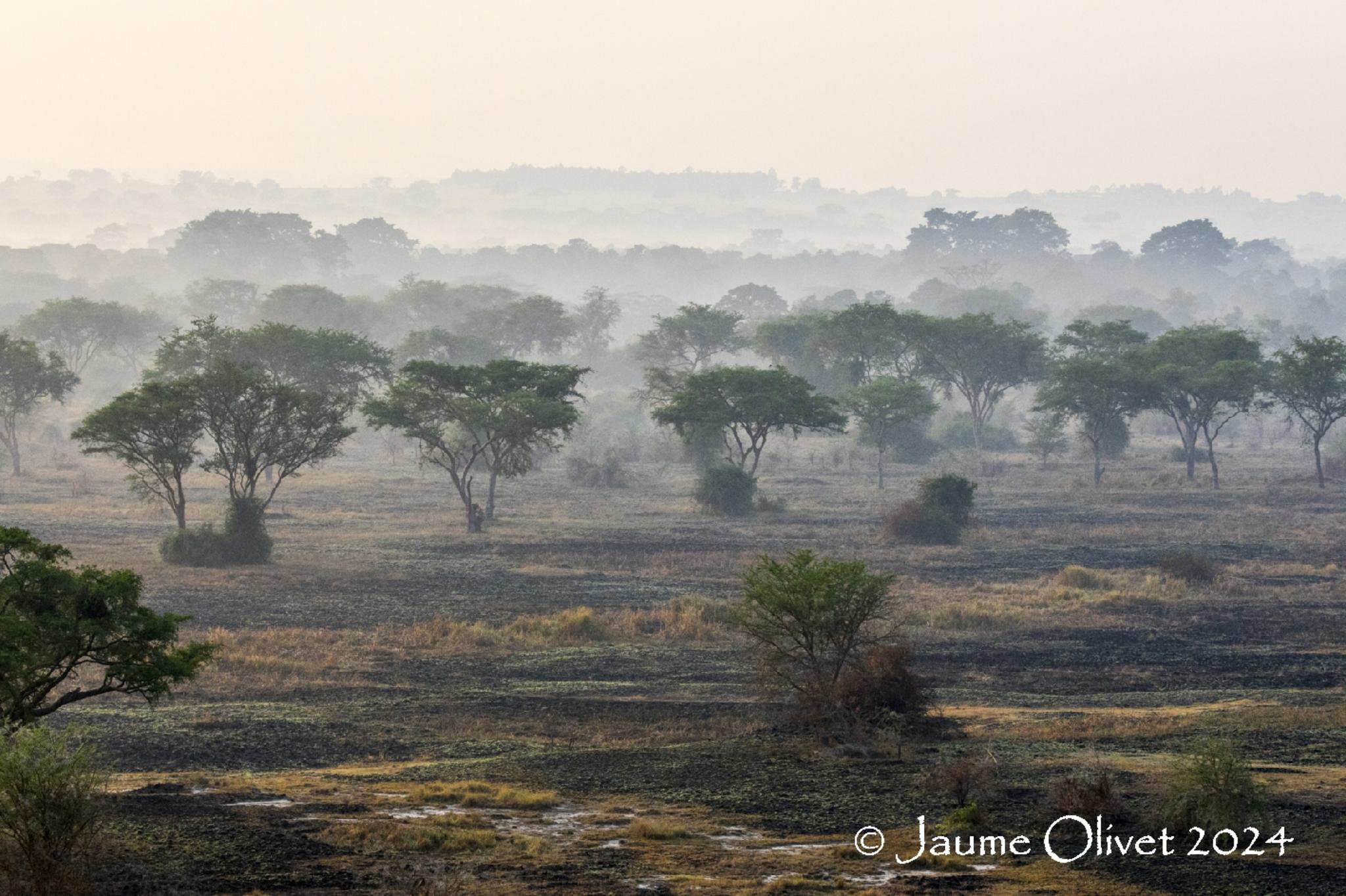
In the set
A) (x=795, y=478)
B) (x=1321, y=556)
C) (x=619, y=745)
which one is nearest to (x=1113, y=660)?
(x=619, y=745)

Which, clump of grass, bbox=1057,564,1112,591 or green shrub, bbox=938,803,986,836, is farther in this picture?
clump of grass, bbox=1057,564,1112,591

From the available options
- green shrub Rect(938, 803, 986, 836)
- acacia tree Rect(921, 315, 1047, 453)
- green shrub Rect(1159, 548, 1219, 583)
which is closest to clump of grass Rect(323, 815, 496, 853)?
green shrub Rect(938, 803, 986, 836)

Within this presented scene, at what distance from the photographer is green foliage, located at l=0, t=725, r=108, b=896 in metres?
13.5

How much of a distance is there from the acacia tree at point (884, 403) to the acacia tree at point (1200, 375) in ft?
36.9

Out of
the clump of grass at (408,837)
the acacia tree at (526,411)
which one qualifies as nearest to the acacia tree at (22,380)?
the acacia tree at (526,411)

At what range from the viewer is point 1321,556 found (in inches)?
1732

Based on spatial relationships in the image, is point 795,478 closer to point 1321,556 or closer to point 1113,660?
point 1321,556

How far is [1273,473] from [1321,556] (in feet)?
91.6

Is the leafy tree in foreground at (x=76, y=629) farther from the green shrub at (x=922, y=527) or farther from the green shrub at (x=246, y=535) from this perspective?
the green shrub at (x=922, y=527)

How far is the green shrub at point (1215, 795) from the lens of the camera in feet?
52.5

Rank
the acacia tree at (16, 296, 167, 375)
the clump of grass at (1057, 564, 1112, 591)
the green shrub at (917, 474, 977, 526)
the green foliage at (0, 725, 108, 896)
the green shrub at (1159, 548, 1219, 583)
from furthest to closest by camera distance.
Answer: the acacia tree at (16, 296, 167, 375) → the green shrub at (917, 474, 977, 526) → the green shrub at (1159, 548, 1219, 583) → the clump of grass at (1057, 564, 1112, 591) → the green foliage at (0, 725, 108, 896)

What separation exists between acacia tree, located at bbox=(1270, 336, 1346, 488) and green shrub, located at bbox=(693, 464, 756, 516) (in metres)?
26.4

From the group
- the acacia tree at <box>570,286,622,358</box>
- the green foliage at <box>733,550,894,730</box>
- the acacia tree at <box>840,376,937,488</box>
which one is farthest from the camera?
the acacia tree at <box>570,286,622,358</box>

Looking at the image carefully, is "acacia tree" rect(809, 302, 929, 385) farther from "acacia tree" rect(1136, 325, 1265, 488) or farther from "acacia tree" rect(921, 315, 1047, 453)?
"acacia tree" rect(1136, 325, 1265, 488)
